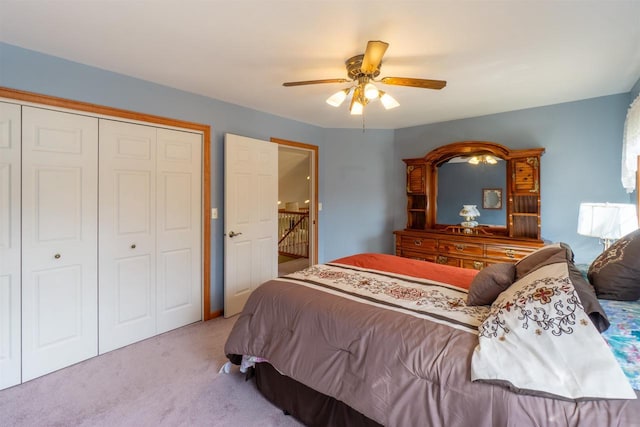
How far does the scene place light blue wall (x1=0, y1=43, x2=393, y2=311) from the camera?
2209mm

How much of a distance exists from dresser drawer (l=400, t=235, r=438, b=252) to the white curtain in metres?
1.77

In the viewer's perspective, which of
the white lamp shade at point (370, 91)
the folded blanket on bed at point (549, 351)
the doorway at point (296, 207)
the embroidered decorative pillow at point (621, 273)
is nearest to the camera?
the folded blanket on bed at point (549, 351)

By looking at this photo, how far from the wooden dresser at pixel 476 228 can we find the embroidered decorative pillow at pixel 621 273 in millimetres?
1688

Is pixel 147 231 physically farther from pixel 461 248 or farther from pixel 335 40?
pixel 461 248

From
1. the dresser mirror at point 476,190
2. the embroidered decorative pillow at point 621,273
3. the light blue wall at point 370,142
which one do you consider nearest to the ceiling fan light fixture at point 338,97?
the light blue wall at point 370,142

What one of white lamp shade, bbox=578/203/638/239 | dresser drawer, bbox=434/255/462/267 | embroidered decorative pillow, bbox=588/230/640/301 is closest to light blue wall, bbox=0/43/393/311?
dresser drawer, bbox=434/255/462/267

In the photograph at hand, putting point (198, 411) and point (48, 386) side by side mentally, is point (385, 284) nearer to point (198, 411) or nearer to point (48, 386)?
point (198, 411)

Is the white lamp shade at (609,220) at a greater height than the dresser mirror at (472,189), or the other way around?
the dresser mirror at (472,189)

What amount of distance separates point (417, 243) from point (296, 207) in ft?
14.6

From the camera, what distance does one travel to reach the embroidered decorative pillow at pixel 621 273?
1430 millimetres

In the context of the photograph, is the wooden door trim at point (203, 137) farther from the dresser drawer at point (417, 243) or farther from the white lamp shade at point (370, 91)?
the dresser drawer at point (417, 243)

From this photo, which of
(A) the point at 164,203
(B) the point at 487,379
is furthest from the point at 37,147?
(B) the point at 487,379

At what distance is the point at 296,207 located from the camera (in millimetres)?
7867

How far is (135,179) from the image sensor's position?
2.65 meters
